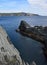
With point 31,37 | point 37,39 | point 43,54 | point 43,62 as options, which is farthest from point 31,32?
point 43,62

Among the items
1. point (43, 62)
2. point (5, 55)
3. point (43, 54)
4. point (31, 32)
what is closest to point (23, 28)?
point (31, 32)

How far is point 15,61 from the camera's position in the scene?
34.0 ft

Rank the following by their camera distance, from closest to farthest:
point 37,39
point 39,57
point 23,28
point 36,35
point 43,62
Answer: point 43,62 → point 39,57 → point 37,39 → point 36,35 → point 23,28

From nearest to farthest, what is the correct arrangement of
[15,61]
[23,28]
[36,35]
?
1. [15,61]
2. [36,35]
3. [23,28]

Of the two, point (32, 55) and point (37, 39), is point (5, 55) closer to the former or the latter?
point (32, 55)

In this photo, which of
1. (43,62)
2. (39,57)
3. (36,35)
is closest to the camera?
(43,62)

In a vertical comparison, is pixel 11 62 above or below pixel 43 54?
above

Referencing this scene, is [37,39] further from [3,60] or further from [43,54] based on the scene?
[3,60]

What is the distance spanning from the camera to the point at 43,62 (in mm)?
25203

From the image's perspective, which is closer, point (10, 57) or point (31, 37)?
point (10, 57)

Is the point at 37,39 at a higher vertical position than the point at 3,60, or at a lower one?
lower

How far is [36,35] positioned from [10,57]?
3596cm

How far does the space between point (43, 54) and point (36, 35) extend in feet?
56.1

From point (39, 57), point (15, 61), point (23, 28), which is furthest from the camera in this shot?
point (23, 28)
